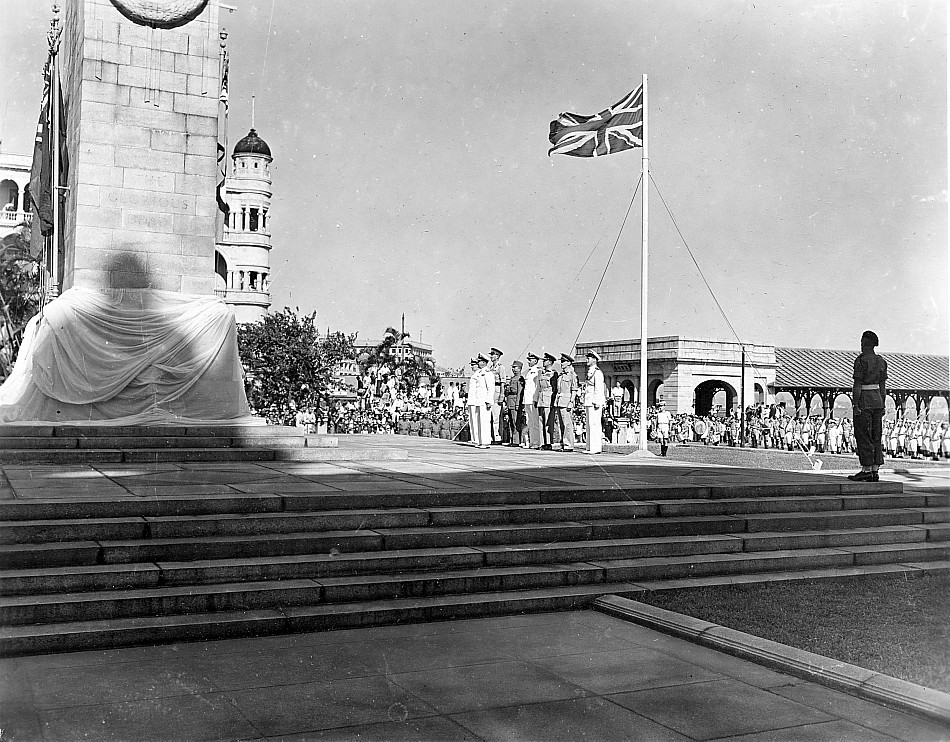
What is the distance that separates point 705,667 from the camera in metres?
5.22

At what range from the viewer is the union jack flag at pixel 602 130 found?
661 inches

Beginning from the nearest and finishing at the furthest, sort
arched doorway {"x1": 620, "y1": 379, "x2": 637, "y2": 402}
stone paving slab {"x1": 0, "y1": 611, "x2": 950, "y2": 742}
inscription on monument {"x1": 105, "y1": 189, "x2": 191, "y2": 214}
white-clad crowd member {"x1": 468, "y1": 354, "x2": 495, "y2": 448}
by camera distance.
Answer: stone paving slab {"x1": 0, "y1": 611, "x2": 950, "y2": 742}
inscription on monument {"x1": 105, "y1": 189, "x2": 191, "y2": 214}
white-clad crowd member {"x1": 468, "y1": 354, "x2": 495, "y2": 448}
arched doorway {"x1": 620, "y1": 379, "x2": 637, "y2": 402}

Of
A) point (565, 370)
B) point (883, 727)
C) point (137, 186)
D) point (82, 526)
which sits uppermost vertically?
point (137, 186)

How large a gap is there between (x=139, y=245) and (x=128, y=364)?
4.99ft

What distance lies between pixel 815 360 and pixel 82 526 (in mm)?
16048

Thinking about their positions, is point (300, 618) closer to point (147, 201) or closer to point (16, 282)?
point (147, 201)

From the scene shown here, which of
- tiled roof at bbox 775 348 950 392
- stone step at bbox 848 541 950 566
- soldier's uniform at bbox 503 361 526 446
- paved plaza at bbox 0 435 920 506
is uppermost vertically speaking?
tiled roof at bbox 775 348 950 392

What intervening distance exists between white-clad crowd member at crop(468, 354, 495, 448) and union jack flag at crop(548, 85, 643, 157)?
4.68 meters

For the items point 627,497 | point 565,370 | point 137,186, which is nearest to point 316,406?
point 565,370

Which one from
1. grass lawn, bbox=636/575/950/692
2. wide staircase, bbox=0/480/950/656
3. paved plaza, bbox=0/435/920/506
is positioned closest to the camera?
grass lawn, bbox=636/575/950/692

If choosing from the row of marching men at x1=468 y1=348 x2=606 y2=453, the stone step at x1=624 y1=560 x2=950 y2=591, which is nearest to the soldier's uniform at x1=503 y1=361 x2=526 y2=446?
the row of marching men at x1=468 y1=348 x2=606 y2=453

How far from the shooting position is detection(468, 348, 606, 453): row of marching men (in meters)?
15.7

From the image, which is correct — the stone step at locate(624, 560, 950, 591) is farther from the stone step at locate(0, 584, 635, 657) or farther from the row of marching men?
the row of marching men

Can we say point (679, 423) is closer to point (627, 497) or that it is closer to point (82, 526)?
point (627, 497)
